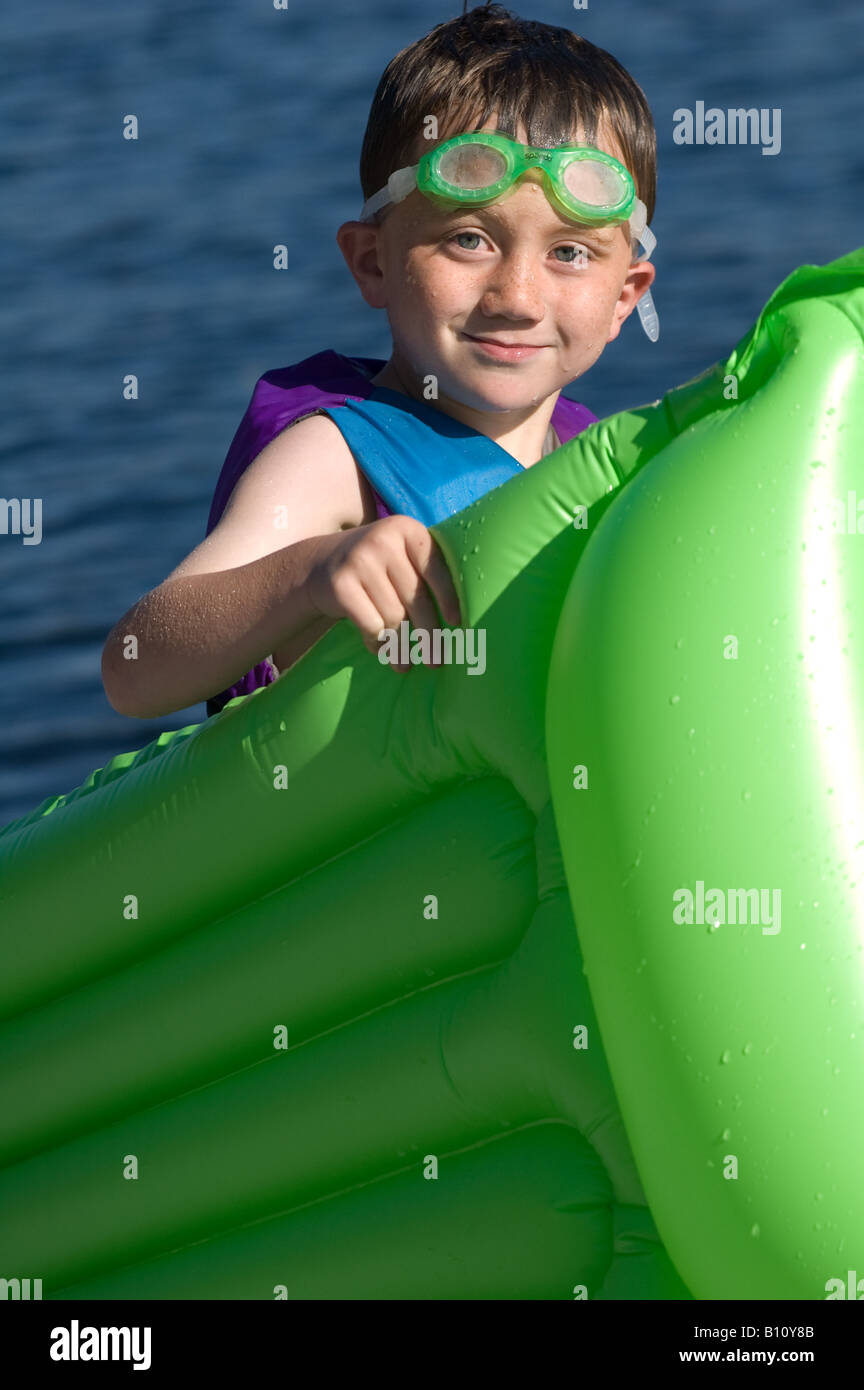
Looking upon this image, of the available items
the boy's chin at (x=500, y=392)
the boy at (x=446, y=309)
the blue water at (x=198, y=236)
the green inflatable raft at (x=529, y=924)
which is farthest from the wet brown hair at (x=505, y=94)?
the blue water at (x=198, y=236)

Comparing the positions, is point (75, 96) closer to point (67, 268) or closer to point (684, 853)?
point (67, 268)

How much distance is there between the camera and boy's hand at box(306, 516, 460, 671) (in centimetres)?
158

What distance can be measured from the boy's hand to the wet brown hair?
21.1 inches

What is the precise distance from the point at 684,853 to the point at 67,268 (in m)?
5.05

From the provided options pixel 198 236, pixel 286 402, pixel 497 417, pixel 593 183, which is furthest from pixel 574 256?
pixel 198 236

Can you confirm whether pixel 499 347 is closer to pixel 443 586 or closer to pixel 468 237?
pixel 468 237

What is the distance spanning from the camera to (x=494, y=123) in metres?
1.96

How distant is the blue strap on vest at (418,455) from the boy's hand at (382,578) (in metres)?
0.29

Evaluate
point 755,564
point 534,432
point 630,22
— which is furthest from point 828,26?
point 755,564

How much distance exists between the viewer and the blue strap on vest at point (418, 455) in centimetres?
191

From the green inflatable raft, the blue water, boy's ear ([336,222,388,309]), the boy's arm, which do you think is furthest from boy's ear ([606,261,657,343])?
the blue water

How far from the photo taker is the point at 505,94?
1.97 metres

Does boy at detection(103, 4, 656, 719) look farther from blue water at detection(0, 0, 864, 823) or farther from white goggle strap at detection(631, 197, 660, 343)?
blue water at detection(0, 0, 864, 823)

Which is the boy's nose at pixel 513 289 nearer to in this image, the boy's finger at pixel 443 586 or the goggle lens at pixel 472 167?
the goggle lens at pixel 472 167
